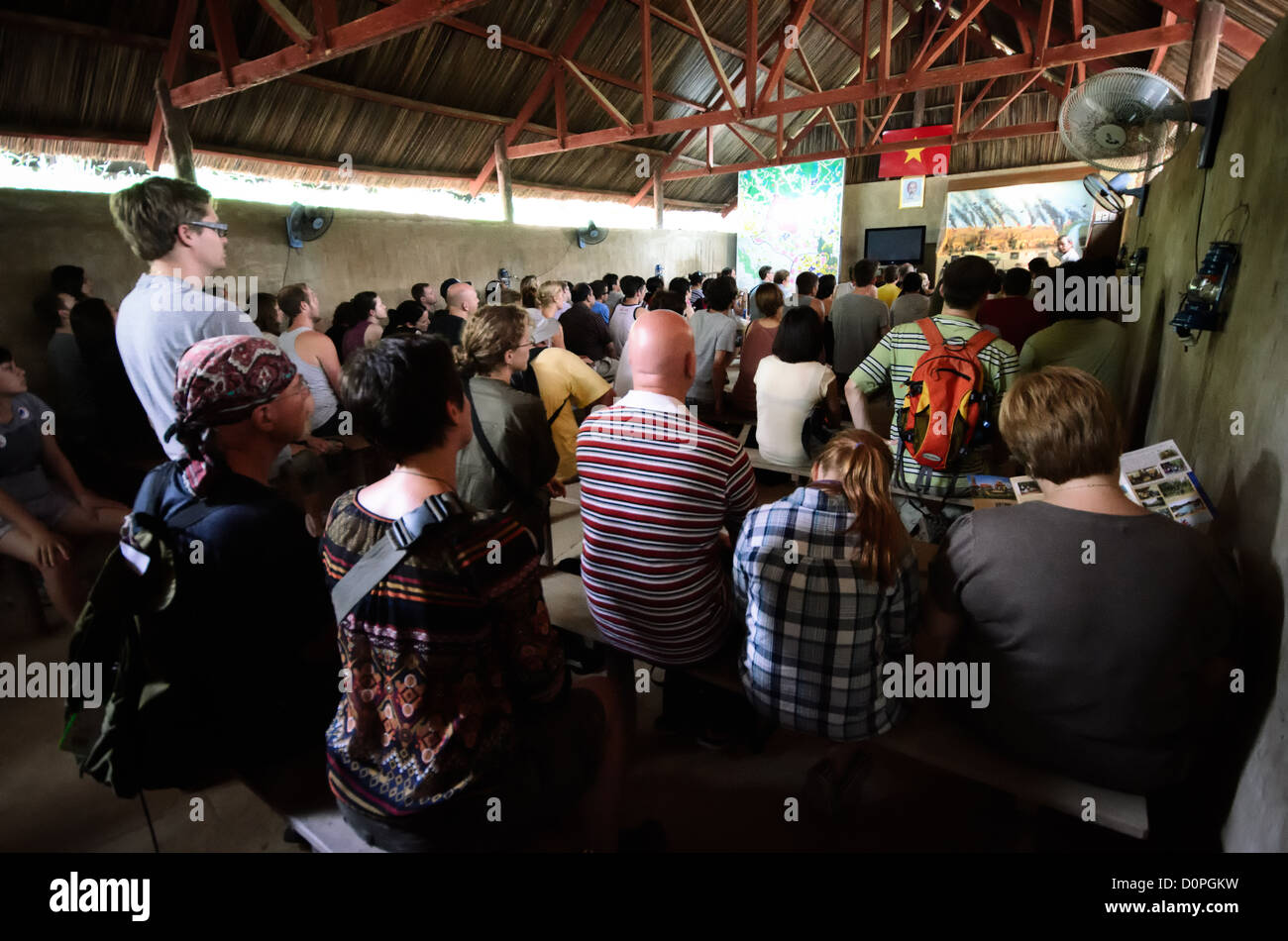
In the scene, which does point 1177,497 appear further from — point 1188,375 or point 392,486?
point 392,486

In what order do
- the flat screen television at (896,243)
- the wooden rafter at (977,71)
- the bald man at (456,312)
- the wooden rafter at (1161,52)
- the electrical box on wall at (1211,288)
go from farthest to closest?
the flat screen television at (896,243)
the wooden rafter at (1161,52)
the wooden rafter at (977,71)
the bald man at (456,312)
the electrical box on wall at (1211,288)

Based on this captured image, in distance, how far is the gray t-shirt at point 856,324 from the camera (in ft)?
16.0

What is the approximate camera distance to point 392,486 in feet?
4.16

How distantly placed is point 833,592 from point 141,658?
1.45m

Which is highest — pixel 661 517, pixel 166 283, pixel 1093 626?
pixel 166 283

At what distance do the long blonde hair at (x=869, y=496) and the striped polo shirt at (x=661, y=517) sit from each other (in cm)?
32

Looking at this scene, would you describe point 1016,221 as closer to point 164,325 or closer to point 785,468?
point 785,468

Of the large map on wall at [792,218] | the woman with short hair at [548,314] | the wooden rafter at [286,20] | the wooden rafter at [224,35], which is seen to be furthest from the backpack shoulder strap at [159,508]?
the large map on wall at [792,218]

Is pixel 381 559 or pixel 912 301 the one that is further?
pixel 912 301

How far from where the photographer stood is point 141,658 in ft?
4.24

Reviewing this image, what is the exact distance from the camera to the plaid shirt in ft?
4.71

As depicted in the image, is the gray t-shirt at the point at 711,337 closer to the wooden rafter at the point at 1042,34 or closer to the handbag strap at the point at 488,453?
the handbag strap at the point at 488,453

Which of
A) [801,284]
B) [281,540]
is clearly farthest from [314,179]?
[281,540]

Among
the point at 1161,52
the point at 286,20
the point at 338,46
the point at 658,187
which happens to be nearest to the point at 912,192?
the point at 1161,52
